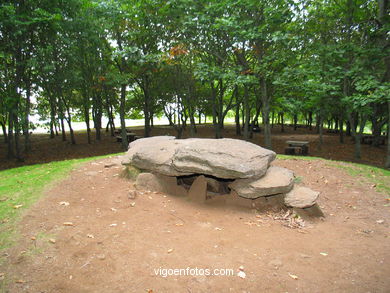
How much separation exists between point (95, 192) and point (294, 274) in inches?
180

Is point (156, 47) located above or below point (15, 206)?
above

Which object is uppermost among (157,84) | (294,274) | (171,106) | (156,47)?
(156,47)

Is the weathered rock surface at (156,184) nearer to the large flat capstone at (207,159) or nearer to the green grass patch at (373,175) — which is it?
the large flat capstone at (207,159)

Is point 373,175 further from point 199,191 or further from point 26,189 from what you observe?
point 26,189

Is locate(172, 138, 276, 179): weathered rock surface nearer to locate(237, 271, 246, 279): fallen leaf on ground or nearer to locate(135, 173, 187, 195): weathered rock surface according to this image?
locate(135, 173, 187, 195): weathered rock surface

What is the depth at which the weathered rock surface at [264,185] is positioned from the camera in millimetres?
5500

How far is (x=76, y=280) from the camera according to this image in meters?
3.10

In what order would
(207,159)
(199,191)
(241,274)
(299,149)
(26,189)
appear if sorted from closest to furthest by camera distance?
1. (241,274)
2. (207,159)
3. (26,189)
4. (199,191)
5. (299,149)

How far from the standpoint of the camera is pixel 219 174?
5.54 meters

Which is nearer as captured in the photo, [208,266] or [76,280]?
[76,280]

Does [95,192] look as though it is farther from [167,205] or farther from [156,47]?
[156,47]

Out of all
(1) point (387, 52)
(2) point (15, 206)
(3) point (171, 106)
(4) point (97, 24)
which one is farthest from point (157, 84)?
(2) point (15, 206)

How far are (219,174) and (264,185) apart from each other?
1.05m

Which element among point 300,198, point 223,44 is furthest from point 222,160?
point 223,44
